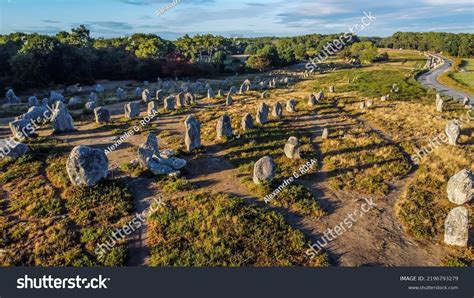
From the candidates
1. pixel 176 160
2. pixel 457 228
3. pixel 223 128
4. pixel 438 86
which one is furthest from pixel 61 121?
pixel 438 86

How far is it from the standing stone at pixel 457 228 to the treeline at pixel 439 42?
500ft

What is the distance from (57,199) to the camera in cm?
1875

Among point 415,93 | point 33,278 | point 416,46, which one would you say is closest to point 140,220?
point 33,278

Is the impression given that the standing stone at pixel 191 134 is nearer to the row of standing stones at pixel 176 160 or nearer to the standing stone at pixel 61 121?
the row of standing stones at pixel 176 160

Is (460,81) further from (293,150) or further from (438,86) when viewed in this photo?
(293,150)

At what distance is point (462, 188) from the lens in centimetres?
1838

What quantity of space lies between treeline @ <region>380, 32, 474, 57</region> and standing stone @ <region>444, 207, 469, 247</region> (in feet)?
500

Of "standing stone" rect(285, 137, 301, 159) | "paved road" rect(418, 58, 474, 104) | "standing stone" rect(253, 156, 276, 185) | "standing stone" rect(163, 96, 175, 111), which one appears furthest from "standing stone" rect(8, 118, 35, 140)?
"paved road" rect(418, 58, 474, 104)

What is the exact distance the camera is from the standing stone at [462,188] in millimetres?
18281

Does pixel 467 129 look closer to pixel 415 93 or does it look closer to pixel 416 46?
pixel 415 93

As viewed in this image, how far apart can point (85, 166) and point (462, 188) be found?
2157 cm

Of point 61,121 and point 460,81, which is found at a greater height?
point 460,81

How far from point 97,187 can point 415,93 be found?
53496mm

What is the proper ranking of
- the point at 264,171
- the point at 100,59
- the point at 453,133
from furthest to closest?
the point at 100,59, the point at 453,133, the point at 264,171
